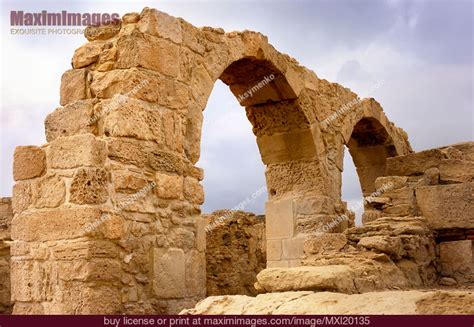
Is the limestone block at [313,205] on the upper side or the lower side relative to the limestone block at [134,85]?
lower

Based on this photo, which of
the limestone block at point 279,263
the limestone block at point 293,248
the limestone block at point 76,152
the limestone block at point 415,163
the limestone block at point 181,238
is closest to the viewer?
the limestone block at point 76,152

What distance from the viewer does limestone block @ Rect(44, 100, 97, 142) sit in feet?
14.9

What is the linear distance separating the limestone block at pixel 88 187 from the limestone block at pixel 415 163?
3.75m

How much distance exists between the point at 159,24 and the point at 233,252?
5.36 metres

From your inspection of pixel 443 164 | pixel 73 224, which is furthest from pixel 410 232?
pixel 73 224

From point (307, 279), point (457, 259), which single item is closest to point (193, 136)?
point (307, 279)

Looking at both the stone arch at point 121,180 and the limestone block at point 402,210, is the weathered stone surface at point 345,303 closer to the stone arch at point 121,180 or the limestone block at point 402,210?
the stone arch at point 121,180

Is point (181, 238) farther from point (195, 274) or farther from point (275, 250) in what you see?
point (275, 250)

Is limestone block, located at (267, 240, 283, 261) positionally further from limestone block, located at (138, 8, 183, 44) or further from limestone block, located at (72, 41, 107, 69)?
limestone block, located at (72, 41, 107, 69)

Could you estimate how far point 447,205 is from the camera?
5793 mm

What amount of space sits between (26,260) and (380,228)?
10.1ft

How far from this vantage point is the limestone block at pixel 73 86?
475cm

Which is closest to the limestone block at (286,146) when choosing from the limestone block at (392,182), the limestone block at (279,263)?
the limestone block at (279,263)

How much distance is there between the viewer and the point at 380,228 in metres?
5.40
